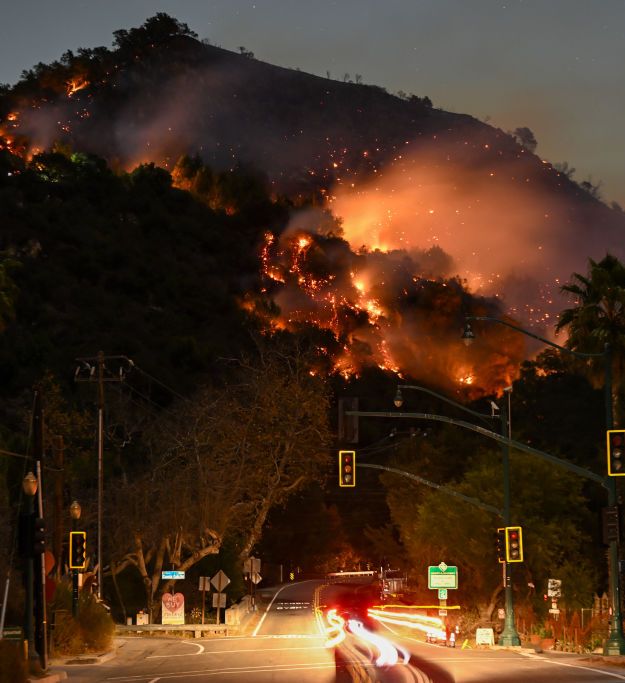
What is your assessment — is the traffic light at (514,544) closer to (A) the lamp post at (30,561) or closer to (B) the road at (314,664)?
(B) the road at (314,664)

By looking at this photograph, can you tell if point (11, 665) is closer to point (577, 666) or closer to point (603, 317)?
point (577, 666)

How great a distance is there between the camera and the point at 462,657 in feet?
119

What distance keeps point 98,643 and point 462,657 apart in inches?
497

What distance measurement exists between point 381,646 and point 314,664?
8992mm

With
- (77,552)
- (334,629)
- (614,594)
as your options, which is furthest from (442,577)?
(77,552)

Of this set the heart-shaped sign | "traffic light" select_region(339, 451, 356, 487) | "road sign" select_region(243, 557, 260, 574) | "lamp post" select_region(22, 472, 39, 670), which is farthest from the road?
"road sign" select_region(243, 557, 260, 574)

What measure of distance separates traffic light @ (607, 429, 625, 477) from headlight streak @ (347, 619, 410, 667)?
26.4 feet

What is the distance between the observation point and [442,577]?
5178cm

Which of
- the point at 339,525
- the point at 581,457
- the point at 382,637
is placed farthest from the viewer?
the point at 339,525

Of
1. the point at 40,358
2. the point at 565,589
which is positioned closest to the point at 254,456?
the point at 565,589

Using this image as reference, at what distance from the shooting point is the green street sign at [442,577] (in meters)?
51.3

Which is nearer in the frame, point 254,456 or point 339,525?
point 254,456

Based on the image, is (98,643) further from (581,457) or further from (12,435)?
(581,457)

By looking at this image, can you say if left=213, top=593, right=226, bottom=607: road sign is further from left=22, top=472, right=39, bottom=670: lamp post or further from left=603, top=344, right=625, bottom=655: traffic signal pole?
left=22, top=472, right=39, bottom=670: lamp post
